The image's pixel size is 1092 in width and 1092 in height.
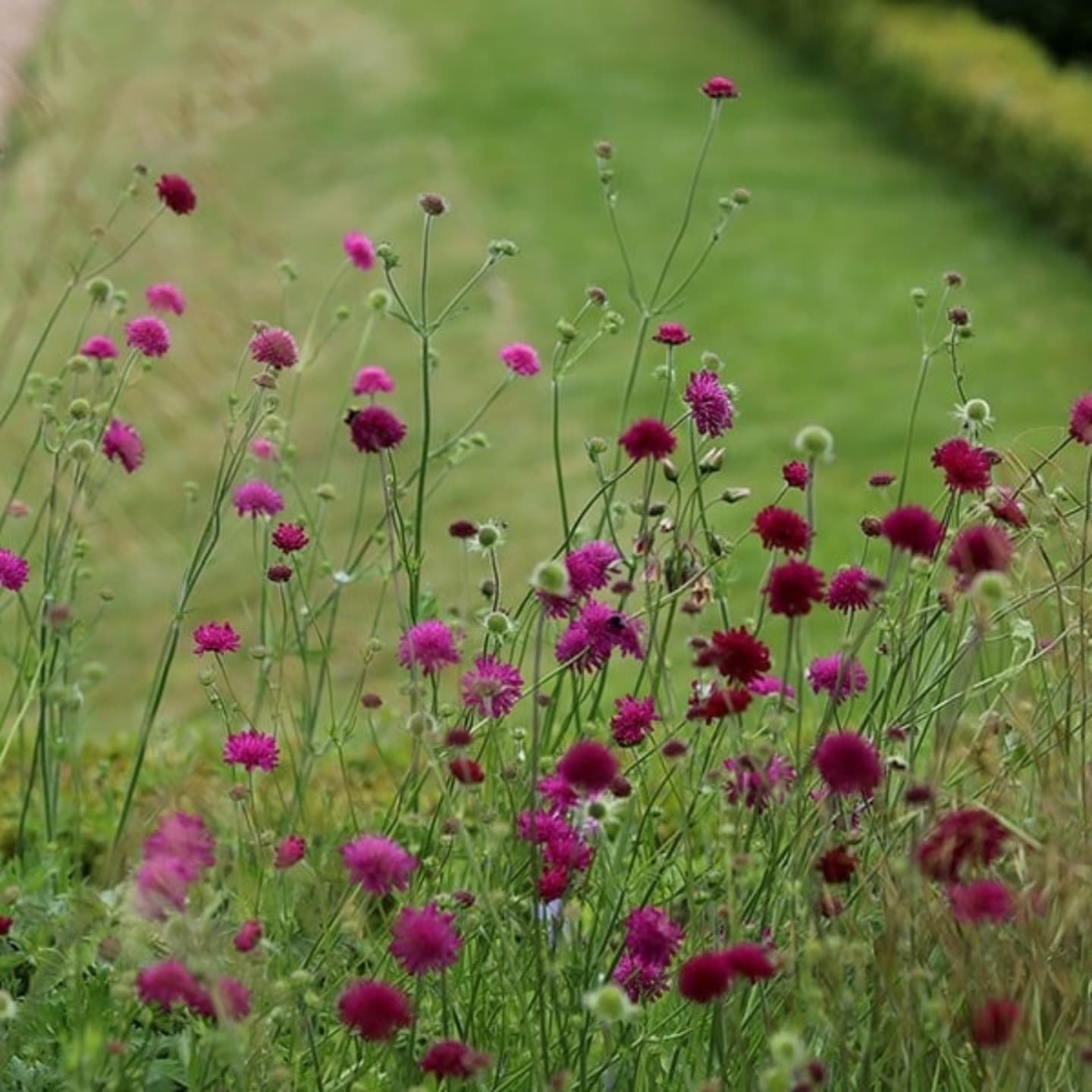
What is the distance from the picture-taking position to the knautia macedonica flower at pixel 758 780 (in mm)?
2297

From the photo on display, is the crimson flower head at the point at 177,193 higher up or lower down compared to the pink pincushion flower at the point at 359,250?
higher up

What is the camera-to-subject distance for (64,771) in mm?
4699

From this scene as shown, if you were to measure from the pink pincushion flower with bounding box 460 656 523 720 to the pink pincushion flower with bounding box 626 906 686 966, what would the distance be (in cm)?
30

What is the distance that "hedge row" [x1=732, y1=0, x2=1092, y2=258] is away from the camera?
32.1ft

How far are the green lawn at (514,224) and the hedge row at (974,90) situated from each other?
0.19 meters

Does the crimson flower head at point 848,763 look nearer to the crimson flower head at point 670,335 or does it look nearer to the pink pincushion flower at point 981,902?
the pink pincushion flower at point 981,902

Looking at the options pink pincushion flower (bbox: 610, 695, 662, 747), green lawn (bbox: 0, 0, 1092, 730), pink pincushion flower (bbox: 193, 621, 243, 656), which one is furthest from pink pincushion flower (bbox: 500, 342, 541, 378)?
green lawn (bbox: 0, 0, 1092, 730)

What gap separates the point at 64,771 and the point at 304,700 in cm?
156

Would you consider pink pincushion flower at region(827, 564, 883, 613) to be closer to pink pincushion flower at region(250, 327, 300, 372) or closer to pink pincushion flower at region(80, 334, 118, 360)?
pink pincushion flower at region(250, 327, 300, 372)

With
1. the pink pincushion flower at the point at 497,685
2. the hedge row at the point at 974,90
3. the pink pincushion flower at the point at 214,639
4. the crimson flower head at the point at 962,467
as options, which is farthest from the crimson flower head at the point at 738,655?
the hedge row at the point at 974,90

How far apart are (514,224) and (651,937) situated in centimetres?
803

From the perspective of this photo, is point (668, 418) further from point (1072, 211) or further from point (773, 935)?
point (773, 935)

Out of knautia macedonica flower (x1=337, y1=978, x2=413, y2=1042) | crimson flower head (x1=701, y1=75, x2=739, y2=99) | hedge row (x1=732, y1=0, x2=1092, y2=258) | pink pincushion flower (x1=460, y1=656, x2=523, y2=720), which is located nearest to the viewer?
knautia macedonica flower (x1=337, y1=978, x2=413, y2=1042)

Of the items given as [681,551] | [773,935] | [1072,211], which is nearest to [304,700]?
[681,551]
